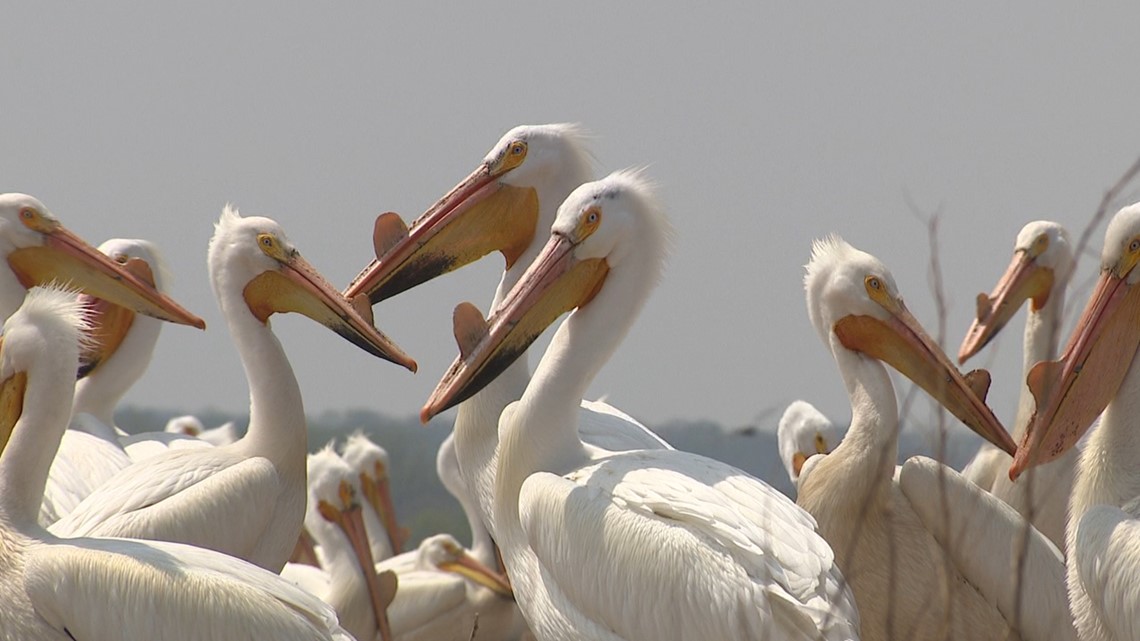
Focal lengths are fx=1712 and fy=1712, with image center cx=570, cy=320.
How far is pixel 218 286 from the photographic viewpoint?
612cm

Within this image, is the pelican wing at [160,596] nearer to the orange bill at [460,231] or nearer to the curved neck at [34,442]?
the curved neck at [34,442]

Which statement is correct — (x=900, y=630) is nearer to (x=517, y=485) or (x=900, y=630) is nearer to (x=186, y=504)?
(x=517, y=485)

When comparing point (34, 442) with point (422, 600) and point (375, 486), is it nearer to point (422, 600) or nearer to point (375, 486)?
point (422, 600)

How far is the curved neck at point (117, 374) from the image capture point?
789 centimetres

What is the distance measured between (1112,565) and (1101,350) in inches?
35.5


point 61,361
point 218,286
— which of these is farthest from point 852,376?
point 61,361

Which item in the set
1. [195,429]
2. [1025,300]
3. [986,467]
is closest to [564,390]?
[986,467]

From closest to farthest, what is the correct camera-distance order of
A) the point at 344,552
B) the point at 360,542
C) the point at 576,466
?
1. the point at 576,466
2. the point at 360,542
3. the point at 344,552

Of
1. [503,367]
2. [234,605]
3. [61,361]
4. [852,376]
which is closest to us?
[234,605]

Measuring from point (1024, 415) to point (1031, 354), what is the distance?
1.54ft

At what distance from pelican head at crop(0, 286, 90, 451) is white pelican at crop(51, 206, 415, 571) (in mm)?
568

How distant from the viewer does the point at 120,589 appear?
424 centimetres

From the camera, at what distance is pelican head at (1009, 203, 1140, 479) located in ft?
17.0

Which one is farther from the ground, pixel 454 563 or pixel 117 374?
pixel 117 374
